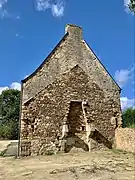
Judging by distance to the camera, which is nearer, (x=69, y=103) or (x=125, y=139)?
(x=125, y=139)

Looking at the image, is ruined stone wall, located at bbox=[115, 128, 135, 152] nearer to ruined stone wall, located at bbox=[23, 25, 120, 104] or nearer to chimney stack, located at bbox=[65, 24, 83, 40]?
ruined stone wall, located at bbox=[23, 25, 120, 104]

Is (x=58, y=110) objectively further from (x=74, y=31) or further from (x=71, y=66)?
(x=74, y=31)

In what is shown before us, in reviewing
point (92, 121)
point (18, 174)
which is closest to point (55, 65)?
point (92, 121)

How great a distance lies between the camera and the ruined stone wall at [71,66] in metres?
15.1

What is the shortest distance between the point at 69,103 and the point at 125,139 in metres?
4.13

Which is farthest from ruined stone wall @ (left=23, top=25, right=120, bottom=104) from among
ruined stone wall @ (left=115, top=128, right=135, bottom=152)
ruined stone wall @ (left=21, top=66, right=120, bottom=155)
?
ruined stone wall @ (left=115, top=128, right=135, bottom=152)

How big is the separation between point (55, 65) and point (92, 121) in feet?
14.2

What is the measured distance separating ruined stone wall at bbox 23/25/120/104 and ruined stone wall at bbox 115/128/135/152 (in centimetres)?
251

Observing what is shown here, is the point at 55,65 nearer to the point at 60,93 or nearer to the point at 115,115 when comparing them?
the point at 60,93

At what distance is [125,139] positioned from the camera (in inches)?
608

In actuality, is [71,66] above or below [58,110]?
above

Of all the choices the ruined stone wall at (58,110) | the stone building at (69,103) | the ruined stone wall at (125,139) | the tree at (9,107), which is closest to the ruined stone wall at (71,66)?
the stone building at (69,103)

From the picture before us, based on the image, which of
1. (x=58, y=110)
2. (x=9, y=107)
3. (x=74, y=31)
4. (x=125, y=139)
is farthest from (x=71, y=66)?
(x=9, y=107)

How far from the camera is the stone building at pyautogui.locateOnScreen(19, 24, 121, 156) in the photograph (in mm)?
14641
